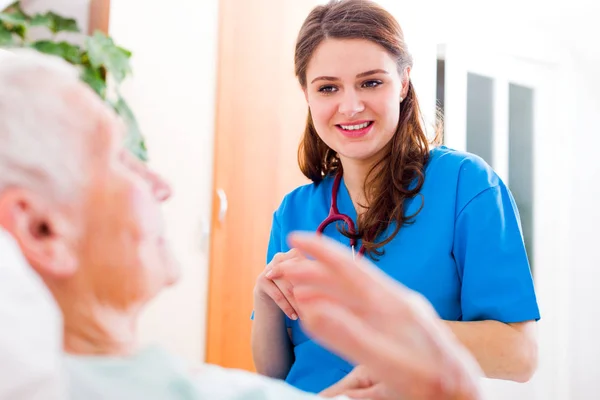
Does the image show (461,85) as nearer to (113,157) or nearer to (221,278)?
(221,278)

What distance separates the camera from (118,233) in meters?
0.45

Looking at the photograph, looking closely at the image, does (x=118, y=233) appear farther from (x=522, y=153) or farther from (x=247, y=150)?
(x=522, y=153)

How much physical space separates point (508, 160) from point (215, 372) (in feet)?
9.76

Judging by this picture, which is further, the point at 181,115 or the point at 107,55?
the point at 181,115

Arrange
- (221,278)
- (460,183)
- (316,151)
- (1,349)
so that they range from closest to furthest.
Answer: (1,349), (460,183), (316,151), (221,278)

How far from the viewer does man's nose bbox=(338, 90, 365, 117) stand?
103 centimetres

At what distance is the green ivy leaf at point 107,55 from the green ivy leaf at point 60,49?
38mm

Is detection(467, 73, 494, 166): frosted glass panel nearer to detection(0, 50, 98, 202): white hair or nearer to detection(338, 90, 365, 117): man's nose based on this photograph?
detection(338, 90, 365, 117): man's nose

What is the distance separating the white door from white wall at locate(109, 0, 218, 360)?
1524 mm

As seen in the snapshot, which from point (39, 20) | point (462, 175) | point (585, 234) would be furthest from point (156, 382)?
point (585, 234)

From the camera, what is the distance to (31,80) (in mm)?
453

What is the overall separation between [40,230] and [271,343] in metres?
0.63

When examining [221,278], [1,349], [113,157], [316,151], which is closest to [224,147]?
[221,278]

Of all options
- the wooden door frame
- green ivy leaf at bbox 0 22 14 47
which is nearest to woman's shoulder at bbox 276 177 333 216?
green ivy leaf at bbox 0 22 14 47
